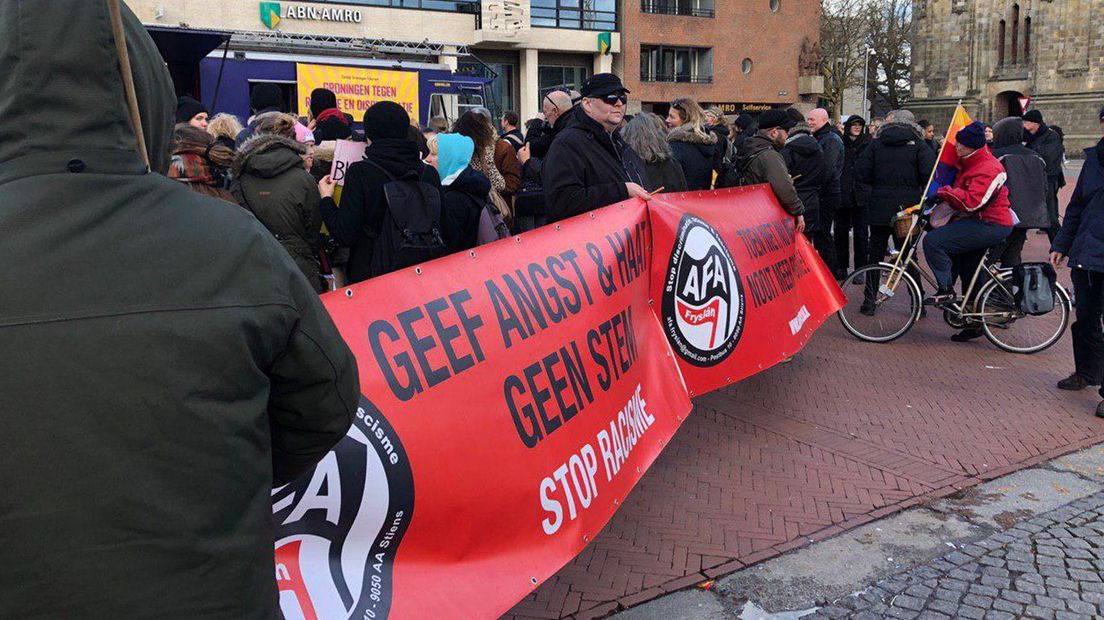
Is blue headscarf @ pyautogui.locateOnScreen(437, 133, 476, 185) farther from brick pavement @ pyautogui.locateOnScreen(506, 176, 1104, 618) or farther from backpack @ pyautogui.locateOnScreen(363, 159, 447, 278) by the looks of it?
brick pavement @ pyautogui.locateOnScreen(506, 176, 1104, 618)

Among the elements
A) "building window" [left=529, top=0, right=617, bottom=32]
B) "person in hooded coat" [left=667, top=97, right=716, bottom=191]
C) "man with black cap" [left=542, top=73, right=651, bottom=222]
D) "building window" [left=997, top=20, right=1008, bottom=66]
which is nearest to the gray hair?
"man with black cap" [left=542, top=73, right=651, bottom=222]

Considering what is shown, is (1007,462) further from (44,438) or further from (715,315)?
(44,438)

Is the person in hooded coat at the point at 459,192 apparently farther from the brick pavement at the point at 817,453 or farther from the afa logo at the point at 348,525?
the afa logo at the point at 348,525

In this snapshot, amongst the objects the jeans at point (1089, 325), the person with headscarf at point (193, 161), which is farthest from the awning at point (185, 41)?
the jeans at point (1089, 325)

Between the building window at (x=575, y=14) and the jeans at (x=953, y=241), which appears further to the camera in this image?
the building window at (x=575, y=14)

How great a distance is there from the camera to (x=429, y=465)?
2959 mm

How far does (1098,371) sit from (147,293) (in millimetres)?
7006

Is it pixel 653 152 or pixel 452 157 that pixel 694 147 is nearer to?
pixel 653 152

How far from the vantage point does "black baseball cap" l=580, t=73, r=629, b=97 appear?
18.2 feet

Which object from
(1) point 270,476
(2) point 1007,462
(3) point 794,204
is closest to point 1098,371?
(2) point 1007,462

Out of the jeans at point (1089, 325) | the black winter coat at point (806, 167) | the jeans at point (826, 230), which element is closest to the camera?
the jeans at point (1089, 325)

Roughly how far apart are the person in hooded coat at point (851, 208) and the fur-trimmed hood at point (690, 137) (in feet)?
8.62

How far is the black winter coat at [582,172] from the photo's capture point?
17.5 ft

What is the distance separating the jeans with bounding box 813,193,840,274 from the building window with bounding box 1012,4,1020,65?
56.8 metres
